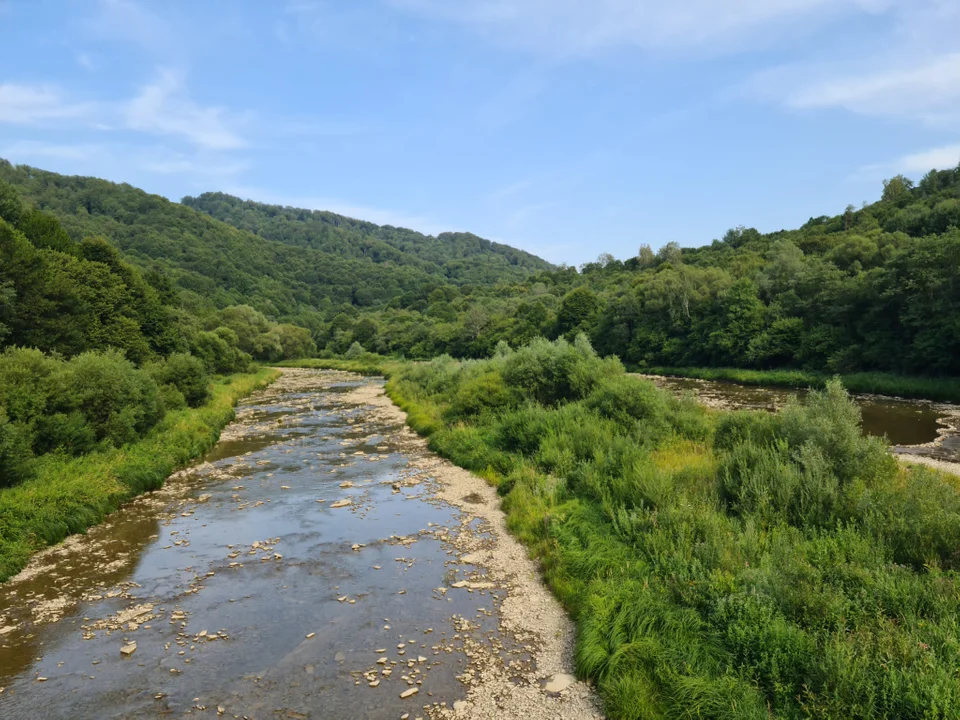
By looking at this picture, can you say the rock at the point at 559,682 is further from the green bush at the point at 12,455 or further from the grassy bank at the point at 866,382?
the grassy bank at the point at 866,382

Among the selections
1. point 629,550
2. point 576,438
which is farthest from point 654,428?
point 629,550

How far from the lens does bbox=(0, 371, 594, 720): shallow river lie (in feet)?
29.5

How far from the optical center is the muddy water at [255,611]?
29.9 ft

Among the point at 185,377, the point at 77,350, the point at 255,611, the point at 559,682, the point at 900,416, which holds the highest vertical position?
the point at 77,350

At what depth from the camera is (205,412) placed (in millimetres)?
36000

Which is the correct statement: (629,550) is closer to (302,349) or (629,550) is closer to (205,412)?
(205,412)

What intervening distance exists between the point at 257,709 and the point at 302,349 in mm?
127168

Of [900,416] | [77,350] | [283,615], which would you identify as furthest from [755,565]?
[77,350]

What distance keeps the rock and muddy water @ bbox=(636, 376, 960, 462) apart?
1632cm

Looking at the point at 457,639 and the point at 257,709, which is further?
the point at 457,639

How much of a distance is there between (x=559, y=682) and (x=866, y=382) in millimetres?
44552

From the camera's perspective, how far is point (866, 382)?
4334cm

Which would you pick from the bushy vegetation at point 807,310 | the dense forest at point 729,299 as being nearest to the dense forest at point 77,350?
the dense forest at point 729,299

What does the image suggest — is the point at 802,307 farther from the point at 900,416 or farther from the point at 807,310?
the point at 900,416
